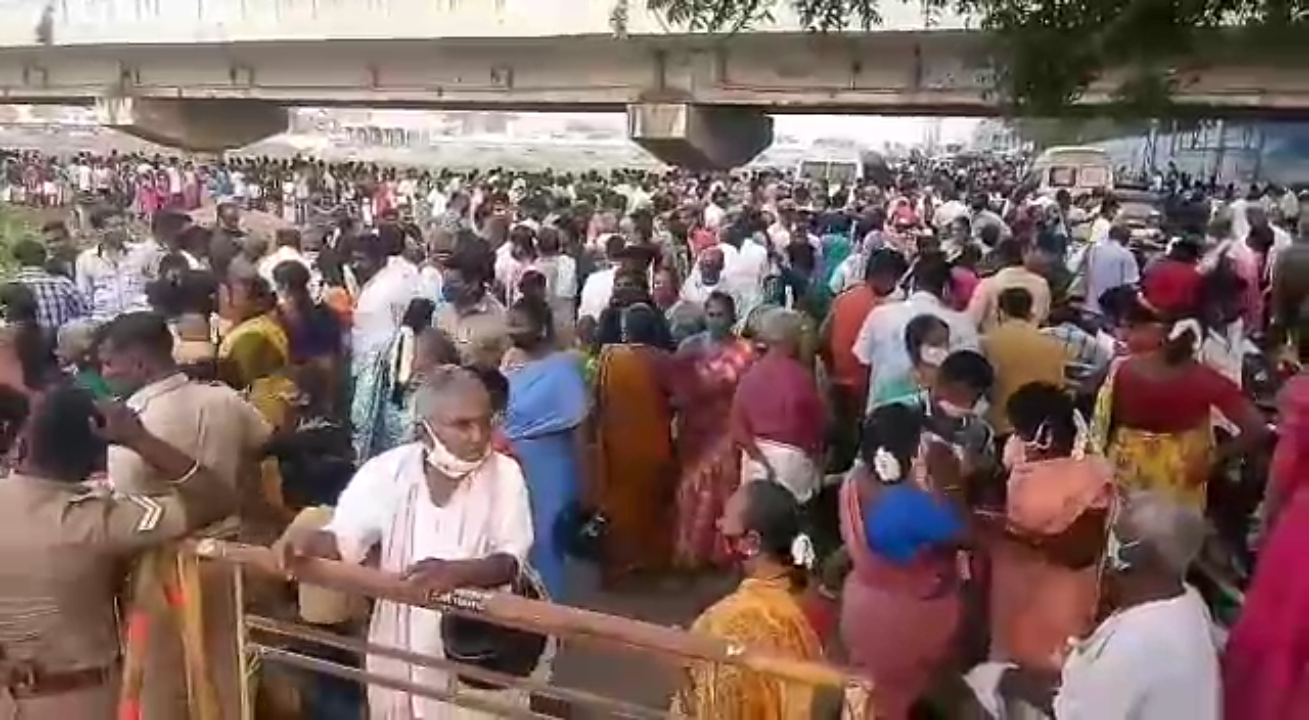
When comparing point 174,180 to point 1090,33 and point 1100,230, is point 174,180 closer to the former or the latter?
point 1100,230

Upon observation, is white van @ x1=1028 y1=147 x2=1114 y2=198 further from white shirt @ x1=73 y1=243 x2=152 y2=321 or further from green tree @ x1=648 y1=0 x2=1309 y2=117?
green tree @ x1=648 y1=0 x2=1309 y2=117

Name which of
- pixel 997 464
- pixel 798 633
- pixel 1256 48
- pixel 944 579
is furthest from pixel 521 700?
pixel 1256 48

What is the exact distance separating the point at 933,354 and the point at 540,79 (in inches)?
703

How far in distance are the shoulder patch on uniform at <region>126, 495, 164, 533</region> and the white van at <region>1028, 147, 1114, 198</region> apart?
12.6 metres

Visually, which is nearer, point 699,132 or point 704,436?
point 704,436

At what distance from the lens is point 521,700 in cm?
367

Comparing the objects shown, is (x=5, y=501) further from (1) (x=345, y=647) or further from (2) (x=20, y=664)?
(1) (x=345, y=647)

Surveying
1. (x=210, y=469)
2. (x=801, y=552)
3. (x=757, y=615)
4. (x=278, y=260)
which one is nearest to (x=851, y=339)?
(x=278, y=260)

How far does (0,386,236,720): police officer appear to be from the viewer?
10.9 ft

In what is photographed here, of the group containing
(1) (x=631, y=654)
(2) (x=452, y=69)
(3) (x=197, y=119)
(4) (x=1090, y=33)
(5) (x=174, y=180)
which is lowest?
(1) (x=631, y=654)

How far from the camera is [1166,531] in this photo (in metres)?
3.13

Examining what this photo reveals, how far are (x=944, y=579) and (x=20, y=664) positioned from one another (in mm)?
1950

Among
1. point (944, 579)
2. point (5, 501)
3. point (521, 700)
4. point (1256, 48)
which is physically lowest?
point (521, 700)

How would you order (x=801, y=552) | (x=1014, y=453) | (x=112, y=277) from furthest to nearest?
(x=112, y=277) < (x=1014, y=453) < (x=801, y=552)
